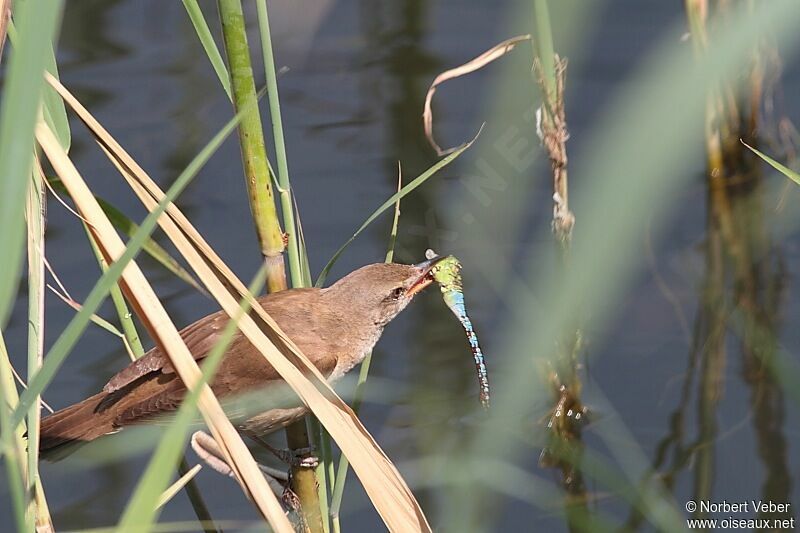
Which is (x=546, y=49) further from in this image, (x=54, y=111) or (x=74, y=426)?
(x=74, y=426)

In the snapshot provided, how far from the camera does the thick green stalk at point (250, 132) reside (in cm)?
211

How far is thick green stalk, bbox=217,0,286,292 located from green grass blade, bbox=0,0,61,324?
84 centimetres

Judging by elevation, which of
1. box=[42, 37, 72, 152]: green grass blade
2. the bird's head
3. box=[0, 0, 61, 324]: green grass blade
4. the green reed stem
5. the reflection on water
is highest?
the green reed stem

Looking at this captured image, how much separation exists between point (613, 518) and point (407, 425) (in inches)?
35.0

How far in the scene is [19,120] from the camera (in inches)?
45.5

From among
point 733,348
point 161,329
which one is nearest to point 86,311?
point 161,329

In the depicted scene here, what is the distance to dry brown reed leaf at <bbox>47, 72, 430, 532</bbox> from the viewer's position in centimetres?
178

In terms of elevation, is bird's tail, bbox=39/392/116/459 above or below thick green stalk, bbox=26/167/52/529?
below

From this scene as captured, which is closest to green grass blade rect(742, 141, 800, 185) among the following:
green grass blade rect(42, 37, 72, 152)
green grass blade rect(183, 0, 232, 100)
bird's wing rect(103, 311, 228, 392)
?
green grass blade rect(183, 0, 232, 100)

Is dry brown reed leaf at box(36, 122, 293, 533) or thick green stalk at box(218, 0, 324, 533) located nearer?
dry brown reed leaf at box(36, 122, 293, 533)

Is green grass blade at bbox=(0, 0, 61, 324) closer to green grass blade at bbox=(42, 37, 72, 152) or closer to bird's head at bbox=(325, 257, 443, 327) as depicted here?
green grass blade at bbox=(42, 37, 72, 152)

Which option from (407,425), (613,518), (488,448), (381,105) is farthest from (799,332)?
(488,448)

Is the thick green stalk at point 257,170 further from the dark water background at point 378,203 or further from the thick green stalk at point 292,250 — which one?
the dark water background at point 378,203

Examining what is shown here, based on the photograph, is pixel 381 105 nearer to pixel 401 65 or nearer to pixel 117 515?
pixel 401 65
